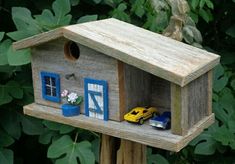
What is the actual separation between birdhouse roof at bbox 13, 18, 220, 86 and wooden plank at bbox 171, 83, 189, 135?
0.06 meters

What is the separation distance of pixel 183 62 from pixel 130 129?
277mm

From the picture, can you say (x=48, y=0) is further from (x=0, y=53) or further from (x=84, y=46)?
(x=84, y=46)

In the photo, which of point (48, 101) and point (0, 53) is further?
point (0, 53)

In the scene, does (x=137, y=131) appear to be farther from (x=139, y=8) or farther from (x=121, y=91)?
(x=139, y=8)

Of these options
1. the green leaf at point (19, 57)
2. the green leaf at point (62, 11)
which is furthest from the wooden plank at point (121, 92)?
the green leaf at point (62, 11)

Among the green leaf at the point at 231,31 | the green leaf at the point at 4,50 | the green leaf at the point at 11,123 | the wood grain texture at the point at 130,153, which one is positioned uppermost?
the green leaf at the point at 4,50

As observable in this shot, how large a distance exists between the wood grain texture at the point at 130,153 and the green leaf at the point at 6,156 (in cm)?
83

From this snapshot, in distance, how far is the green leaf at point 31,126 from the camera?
2.64 m

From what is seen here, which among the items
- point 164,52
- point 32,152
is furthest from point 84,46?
point 32,152

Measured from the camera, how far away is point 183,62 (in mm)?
1704

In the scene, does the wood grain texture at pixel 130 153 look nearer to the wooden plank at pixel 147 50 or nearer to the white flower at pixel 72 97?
the white flower at pixel 72 97

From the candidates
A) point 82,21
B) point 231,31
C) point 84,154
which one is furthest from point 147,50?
point 231,31

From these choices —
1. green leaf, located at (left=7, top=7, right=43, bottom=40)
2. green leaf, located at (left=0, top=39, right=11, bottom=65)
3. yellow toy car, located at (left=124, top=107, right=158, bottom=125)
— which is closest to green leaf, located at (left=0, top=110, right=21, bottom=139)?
green leaf, located at (left=0, top=39, right=11, bottom=65)

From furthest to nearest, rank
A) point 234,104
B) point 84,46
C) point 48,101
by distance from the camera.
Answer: point 234,104 → point 48,101 → point 84,46
